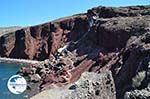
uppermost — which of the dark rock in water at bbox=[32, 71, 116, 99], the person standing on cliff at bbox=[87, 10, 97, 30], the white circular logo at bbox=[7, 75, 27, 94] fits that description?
the dark rock in water at bbox=[32, 71, 116, 99]

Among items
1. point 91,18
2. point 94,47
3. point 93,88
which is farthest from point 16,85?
point 91,18

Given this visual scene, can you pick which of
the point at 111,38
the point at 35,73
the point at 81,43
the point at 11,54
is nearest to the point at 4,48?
the point at 11,54

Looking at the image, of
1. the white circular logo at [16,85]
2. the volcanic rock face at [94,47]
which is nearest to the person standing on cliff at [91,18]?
the volcanic rock face at [94,47]

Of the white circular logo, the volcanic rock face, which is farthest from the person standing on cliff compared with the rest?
the white circular logo

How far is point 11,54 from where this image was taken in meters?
181

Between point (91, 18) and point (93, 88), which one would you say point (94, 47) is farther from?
point (93, 88)

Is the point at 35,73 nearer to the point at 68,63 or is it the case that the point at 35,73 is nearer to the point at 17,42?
the point at 68,63

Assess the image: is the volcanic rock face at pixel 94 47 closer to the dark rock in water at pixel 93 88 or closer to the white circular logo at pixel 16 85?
the dark rock in water at pixel 93 88

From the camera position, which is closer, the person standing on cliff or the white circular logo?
the white circular logo

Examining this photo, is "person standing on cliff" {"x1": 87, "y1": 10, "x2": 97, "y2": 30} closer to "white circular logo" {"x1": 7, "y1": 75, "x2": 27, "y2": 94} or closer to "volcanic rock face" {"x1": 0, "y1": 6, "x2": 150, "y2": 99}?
"volcanic rock face" {"x1": 0, "y1": 6, "x2": 150, "y2": 99}

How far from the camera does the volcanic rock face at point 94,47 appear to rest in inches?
1106

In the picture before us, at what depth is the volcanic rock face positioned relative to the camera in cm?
2810

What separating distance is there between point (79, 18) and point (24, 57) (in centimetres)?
3281

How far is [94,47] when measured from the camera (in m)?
99.6
